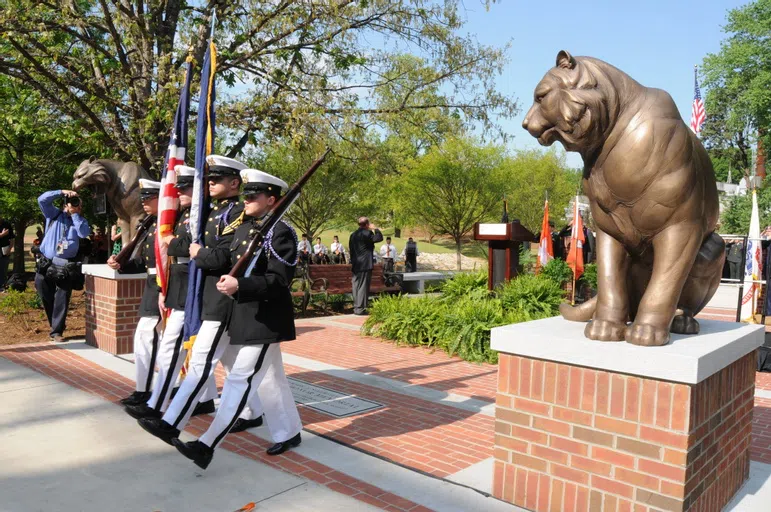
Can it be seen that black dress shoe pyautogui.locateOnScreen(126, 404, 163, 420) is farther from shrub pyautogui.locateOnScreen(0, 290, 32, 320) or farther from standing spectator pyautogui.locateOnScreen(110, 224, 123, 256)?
shrub pyautogui.locateOnScreen(0, 290, 32, 320)

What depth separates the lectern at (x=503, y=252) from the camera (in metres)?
10.5

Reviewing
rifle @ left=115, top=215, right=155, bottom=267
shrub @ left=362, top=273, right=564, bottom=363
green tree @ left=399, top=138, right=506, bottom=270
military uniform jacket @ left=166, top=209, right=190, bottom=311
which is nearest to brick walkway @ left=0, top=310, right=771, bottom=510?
shrub @ left=362, top=273, right=564, bottom=363

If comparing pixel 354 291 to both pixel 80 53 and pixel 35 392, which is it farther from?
pixel 35 392

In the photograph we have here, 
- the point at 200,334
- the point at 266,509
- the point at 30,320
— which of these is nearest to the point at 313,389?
the point at 200,334

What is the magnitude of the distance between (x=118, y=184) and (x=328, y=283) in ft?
16.5

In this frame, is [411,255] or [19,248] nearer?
[19,248]

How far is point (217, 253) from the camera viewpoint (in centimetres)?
404

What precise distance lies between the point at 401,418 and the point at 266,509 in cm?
192

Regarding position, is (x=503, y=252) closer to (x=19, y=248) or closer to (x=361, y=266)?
(x=361, y=266)

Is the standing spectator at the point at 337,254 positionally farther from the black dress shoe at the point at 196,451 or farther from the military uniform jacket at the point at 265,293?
the black dress shoe at the point at 196,451

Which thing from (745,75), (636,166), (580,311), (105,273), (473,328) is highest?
(745,75)

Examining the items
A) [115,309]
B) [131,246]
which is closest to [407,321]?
[115,309]

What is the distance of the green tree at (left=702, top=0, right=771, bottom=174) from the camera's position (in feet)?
105

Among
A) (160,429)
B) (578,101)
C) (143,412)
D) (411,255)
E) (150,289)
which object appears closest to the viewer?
(578,101)
